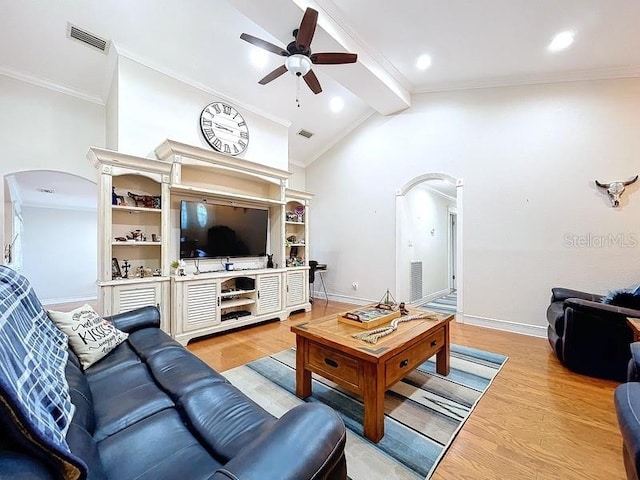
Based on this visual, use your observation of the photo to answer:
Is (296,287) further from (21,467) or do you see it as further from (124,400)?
(21,467)

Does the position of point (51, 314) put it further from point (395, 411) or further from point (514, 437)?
point (514, 437)

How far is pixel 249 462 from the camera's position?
741mm

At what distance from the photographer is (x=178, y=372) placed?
1631 millimetres

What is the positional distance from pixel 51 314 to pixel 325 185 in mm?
4882

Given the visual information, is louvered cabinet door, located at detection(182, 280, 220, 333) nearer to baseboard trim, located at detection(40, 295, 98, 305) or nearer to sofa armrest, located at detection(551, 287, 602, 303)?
sofa armrest, located at detection(551, 287, 602, 303)

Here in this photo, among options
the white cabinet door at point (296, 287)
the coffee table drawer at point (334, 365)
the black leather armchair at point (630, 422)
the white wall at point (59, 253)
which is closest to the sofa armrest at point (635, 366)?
the black leather armchair at point (630, 422)

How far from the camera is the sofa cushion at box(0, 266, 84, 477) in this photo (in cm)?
65

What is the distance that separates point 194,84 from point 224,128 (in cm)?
64

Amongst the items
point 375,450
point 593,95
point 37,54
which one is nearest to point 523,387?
point 375,450

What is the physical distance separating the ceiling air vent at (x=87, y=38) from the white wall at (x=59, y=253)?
16.2 ft

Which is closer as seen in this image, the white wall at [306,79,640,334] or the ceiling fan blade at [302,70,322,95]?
the ceiling fan blade at [302,70,322,95]

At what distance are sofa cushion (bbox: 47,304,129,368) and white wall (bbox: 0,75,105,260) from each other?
2854 mm

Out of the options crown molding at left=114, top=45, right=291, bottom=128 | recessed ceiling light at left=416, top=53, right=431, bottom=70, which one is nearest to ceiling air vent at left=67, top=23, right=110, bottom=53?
crown molding at left=114, top=45, right=291, bottom=128

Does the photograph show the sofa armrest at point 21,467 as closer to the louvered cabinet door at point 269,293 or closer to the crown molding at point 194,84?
the louvered cabinet door at point 269,293
